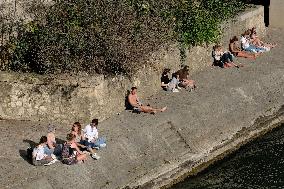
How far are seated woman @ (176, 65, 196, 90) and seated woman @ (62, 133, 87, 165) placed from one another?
231 inches

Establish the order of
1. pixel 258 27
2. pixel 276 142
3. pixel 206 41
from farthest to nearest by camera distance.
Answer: pixel 258 27 < pixel 206 41 < pixel 276 142

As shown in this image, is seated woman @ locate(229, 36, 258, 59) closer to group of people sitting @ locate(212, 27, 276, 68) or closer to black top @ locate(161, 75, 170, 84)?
group of people sitting @ locate(212, 27, 276, 68)

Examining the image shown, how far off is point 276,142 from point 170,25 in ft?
17.8

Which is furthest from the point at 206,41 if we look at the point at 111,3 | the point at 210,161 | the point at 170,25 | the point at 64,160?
the point at 64,160

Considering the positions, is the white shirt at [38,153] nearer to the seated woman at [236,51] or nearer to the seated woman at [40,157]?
the seated woman at [40,157]

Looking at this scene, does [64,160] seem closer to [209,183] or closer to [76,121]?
[76,121]

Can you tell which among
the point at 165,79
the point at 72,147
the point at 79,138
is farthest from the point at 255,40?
the point at 72,147

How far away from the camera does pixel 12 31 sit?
19.8 m

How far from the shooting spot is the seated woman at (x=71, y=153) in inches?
636

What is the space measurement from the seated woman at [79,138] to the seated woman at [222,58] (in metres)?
8.10

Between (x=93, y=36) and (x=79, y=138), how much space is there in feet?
12.0

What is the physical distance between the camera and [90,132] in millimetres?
16797

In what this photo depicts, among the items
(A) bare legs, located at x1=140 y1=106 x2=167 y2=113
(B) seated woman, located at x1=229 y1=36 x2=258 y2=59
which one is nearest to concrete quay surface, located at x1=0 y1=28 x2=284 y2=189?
(A) bare legs, located at x1=140 y1=106 x2=167 y2=113

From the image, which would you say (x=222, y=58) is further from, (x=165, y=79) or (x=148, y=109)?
(x=148, y=109)
